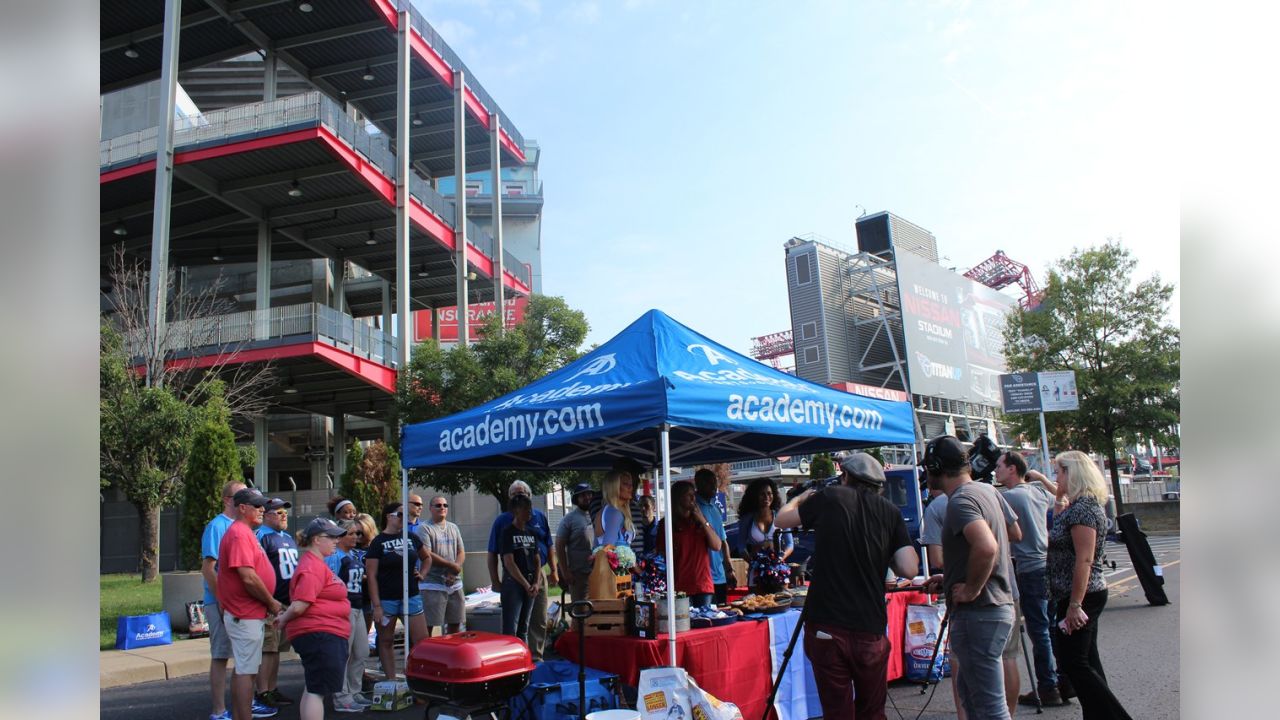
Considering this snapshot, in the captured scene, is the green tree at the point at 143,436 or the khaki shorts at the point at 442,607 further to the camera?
the green tree at the point at 143,436

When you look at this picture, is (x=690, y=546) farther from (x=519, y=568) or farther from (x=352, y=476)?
(x=352, y=476)

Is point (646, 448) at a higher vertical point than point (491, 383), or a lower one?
lower

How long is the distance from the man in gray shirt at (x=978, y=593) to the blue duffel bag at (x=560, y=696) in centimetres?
229

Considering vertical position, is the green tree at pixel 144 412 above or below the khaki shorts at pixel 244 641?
above

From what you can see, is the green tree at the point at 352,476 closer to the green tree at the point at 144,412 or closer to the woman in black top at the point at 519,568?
the green tree at the point at 144,412

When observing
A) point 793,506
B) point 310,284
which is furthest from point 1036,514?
point 310,284

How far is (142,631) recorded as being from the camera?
10766mm

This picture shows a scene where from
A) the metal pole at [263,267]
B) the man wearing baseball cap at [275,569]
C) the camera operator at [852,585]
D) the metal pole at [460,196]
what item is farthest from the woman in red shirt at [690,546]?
the metal pole at [263,267]

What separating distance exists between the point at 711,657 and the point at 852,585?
1825 millimetres

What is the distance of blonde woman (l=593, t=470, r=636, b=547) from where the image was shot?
6781 millimetres

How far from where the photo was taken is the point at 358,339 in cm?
2505

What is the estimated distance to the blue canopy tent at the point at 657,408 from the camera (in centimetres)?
599
